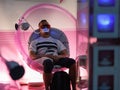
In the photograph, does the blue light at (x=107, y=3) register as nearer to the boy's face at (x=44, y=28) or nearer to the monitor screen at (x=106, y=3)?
the monitor screen at (x=106, y=3)

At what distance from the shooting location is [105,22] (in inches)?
58.9

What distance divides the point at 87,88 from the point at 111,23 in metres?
0.44

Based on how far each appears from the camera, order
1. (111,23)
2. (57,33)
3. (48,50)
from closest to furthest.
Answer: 1. (111,23)
2. (48,50)
3. (57,33)

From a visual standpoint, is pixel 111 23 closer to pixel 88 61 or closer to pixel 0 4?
pixel 88 61

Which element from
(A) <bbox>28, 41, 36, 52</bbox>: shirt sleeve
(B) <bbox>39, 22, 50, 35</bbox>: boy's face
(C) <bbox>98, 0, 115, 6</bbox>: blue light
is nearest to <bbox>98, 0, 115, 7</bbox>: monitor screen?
(C) <bbox>98, 0, 115, 6</bbox>: blue light

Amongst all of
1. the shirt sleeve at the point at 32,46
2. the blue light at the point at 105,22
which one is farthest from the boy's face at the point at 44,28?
the blue light at the point at 105,22

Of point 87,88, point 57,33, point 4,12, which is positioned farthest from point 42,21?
point 87,88

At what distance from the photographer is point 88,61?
59.6 inches

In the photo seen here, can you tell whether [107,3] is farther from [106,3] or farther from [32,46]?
[32,46]

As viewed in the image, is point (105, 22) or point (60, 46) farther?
point (60, 46)

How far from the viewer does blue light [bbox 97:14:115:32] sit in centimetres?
149

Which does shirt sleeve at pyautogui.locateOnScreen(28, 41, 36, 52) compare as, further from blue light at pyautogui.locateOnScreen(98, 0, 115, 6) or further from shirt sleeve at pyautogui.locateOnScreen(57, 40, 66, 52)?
blue light at pyautogui.locateOnScreen(98, 0, 115, 6)

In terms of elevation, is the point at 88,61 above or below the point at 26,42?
below

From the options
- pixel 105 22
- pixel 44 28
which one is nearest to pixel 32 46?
pixel 44 28
